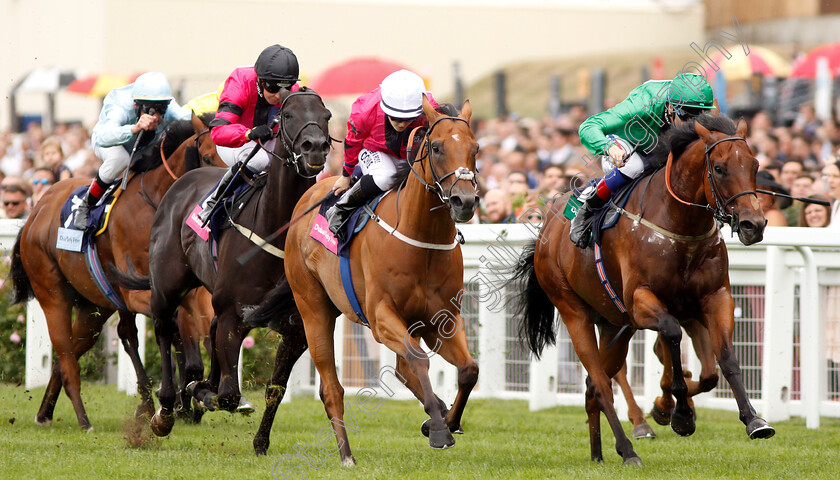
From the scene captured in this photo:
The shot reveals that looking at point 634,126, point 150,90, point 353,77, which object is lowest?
point 634,126

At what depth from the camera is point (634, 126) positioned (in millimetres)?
6246

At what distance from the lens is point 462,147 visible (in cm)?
513

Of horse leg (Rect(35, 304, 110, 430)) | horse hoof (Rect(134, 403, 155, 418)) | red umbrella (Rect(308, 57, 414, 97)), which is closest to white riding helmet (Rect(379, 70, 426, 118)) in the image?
horse hoof (Rect(134, 403, 155, 418))

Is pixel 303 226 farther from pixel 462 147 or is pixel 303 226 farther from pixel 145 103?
pixel 145 103

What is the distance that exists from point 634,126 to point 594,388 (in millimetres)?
1448

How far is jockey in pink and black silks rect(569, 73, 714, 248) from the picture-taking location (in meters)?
6.04

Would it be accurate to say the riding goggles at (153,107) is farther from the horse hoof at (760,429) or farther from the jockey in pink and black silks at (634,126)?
the horse hoof at (760,429)

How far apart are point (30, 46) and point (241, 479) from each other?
17566mm

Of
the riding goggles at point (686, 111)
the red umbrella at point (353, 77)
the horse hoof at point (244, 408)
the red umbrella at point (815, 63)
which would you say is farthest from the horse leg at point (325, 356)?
the red umbrella at point (815, 63)

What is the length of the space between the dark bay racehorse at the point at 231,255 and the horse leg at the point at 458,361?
1.12 meters

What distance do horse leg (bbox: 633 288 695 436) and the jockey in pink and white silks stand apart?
355 centimetres

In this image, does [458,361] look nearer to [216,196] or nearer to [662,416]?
[662,416]

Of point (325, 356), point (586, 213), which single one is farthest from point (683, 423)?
point (325, 356)

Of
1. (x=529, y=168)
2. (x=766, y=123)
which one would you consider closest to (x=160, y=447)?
(x=529, y=168)
